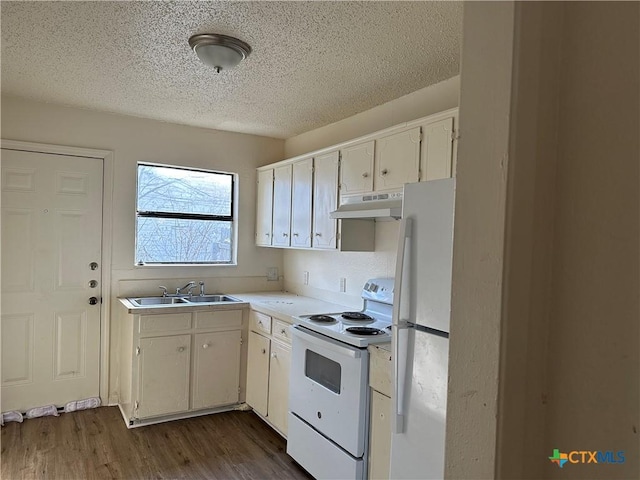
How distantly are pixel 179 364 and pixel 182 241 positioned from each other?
45.4 inches

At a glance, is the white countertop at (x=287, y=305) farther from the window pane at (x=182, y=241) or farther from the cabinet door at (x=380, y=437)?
the cabinet door at (x=380, y=437)

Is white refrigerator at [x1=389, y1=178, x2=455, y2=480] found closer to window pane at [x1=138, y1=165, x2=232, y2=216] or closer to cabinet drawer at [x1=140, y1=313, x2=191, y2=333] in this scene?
cabinet drawer at [x1=140, y1=313, x2=191, y2=333]

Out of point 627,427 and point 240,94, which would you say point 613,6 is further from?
point 240,94

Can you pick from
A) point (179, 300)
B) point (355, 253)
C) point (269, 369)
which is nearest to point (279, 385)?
point (269, 369)

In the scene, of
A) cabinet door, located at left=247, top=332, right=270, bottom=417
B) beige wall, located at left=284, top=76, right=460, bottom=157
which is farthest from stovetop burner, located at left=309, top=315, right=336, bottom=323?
beige wall, located at left=284, top=76, right=460, bottom=157

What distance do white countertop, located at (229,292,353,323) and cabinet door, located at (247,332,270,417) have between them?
0.81ft

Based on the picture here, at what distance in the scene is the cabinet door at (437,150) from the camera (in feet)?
7.41

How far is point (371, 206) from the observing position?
2.73 meters

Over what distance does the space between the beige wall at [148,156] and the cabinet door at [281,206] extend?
45 centimetres

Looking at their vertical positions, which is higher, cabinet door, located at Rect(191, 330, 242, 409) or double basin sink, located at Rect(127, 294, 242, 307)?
double basin sink, located at Rect(127, 294, 242, 307)

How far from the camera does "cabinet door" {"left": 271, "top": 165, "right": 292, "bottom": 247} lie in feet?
12.1

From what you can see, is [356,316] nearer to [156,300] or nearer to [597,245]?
[156,300]

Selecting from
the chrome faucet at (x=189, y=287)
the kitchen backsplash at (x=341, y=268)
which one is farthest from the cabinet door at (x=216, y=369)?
the kitchen backsplash at (x=341, y=268)

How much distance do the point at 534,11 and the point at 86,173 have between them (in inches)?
143
